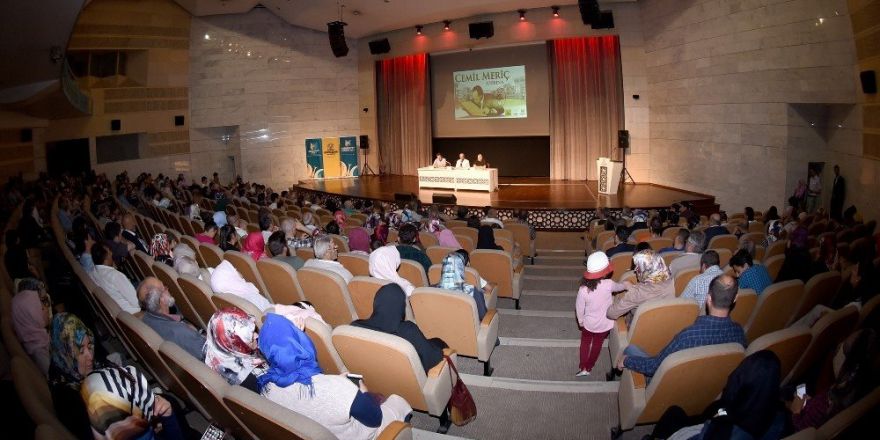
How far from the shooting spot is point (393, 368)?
3.10 m

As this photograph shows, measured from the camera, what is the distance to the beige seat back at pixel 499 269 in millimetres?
5859

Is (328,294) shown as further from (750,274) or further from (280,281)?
(750,274)

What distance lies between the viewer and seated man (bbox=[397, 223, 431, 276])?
18.5 feet

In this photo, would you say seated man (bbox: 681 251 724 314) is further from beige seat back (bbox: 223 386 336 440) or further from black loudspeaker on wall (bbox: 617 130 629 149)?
black loudspeaker on wall (bbox: 617 130 629 149)

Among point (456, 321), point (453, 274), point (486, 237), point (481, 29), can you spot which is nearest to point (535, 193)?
point (481, 29)

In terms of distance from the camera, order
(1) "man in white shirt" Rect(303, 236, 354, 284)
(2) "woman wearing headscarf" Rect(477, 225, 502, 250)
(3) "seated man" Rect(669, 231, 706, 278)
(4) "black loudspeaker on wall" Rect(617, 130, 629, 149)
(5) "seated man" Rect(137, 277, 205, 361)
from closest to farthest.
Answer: (5) "seated man" Rect(137, 277, 205, 361) → (1) "man in white shirt" Rect(303, 236, 354, 284) → (3) "seated man" Rect(669, 231, 706, 278) → (2) "woman wearing headscarf" Rect(477, 225, 502, 250) → (4) "black loudspeaker on wall" Rect(617, 130, 629, 149)

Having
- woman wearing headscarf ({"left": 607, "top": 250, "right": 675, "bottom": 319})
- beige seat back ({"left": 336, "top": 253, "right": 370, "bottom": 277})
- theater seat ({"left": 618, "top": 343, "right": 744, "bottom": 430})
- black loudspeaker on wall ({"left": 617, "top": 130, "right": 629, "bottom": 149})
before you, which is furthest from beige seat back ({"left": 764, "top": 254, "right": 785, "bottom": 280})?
black loudspeaker on wall ({"left": 617, "top": 130, "right": 629, "bottom": 149})

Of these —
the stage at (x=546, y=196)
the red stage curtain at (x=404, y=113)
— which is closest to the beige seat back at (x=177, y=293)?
the stage at (x=546, y=196)

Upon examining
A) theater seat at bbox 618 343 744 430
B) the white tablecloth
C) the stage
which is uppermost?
the white tablecloth

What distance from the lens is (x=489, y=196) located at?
14492 mm

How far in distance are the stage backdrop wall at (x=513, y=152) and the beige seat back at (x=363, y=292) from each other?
573 inches

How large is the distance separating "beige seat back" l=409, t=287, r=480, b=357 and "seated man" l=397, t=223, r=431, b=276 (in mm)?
1238

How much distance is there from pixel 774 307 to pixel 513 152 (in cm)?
1501

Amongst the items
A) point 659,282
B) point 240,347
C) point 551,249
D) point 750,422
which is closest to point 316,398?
point 240,347
